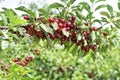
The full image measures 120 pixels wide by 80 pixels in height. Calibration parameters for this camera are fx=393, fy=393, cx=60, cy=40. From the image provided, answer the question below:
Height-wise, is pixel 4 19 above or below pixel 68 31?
above

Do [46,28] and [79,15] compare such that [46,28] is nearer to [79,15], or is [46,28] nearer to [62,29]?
[62,29]

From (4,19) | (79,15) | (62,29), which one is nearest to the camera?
(4,19)

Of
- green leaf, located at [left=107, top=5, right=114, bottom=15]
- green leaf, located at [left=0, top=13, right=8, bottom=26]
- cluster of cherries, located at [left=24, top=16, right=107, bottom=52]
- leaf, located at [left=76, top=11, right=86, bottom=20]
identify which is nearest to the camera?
green leaf, located at [left=0, top=13, right=8, bottom=26]

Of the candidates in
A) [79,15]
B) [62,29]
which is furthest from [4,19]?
[79,15]

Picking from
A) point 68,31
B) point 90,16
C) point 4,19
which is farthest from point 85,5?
point 4,19

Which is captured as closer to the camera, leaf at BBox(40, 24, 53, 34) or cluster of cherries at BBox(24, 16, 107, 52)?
leaf at BBox(40, 24, 53, 34)

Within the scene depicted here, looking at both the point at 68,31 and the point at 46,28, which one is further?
the point at 68,31

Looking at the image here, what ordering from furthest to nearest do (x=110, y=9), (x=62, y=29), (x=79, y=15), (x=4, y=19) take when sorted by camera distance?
1. (x=110, y=9)
2. (x=79, y=15)
3. (x=62, y=29)
4. (x=4, y=19)

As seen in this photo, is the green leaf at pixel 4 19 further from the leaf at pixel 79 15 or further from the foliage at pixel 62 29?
the leaf at pixel 79 15

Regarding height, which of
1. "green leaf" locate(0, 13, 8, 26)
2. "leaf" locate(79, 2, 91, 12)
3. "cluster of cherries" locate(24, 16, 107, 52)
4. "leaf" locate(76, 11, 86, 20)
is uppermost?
"green leaf" locate(0, 13, 8, 26)

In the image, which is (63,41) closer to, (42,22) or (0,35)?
(42,22)

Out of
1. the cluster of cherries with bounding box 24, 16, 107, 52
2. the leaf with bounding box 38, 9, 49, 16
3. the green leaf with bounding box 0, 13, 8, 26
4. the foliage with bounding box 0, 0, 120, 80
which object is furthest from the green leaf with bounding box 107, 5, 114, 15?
the green leaf with bounding box 0, 13, 8, 26

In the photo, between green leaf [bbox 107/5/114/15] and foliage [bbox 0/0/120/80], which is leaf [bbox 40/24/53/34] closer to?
foliage [bbox 0/0/120/80]

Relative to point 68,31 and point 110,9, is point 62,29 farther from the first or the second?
point 110,9
